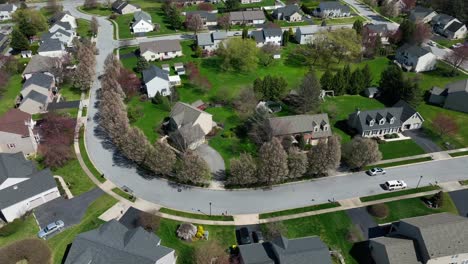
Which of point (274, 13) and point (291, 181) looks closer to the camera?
point (291, 181)

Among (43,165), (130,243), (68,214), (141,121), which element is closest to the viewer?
(130,243)

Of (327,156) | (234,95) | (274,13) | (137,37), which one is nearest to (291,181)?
(327,156)

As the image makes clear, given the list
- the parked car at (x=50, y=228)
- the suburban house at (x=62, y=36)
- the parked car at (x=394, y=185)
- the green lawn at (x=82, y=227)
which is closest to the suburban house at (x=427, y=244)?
the parked car at (x=394, y=185)

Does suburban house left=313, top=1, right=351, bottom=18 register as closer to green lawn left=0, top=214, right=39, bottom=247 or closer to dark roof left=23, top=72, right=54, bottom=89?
dark roof left=23, top=72, right=54, bottom=89

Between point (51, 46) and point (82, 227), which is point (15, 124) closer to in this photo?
point (82, 227)

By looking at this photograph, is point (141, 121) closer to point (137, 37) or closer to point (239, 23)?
point (137, 37)

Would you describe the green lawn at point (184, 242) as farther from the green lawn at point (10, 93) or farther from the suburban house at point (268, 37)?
the suburban house at point (268, 37)
